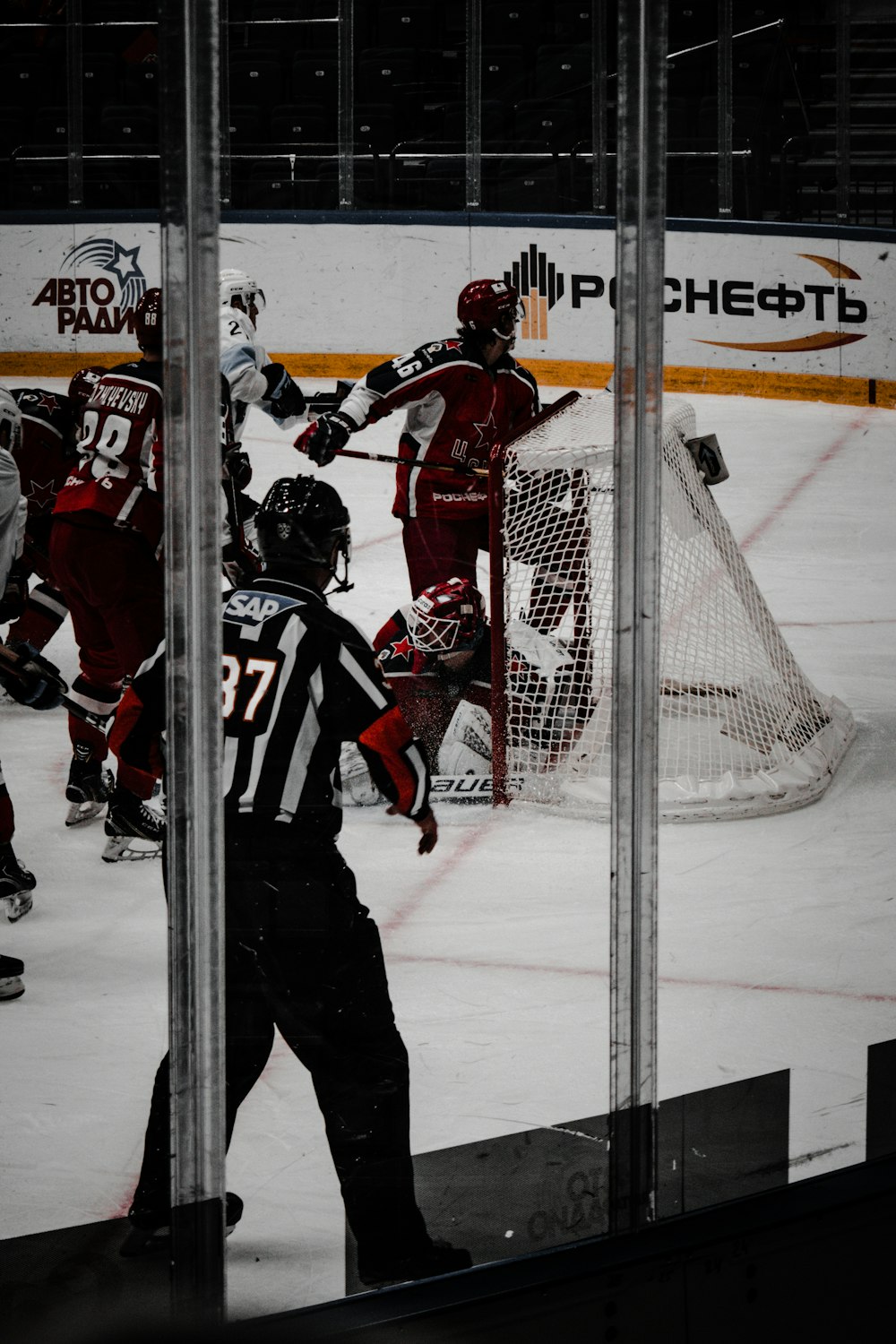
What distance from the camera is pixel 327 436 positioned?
327cm

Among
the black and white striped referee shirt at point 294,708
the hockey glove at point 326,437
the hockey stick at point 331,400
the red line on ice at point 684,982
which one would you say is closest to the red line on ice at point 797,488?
the hockey stick at point 331,400

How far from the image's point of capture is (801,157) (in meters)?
7.24

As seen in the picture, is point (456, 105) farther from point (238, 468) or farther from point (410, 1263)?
point (410, 1263)

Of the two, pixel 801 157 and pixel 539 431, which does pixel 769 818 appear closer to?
pixel 539 431

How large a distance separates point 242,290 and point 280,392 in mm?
370

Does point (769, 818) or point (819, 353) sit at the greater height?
point (819, 353)

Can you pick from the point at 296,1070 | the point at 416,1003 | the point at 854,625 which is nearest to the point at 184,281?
the point at 296,1070

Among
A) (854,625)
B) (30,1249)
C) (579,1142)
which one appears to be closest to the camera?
(30,1249)

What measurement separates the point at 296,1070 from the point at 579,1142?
1.03 feet

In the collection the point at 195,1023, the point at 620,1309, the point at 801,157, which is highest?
the point at 801,157

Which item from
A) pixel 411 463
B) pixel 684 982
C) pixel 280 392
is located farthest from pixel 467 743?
pixel 684 982

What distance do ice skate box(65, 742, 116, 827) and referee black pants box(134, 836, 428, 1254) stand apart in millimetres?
1442

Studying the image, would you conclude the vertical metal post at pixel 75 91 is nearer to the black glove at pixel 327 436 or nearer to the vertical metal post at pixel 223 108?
the black glove at pixel 327 436

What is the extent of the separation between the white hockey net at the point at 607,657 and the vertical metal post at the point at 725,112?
2.65 metres
